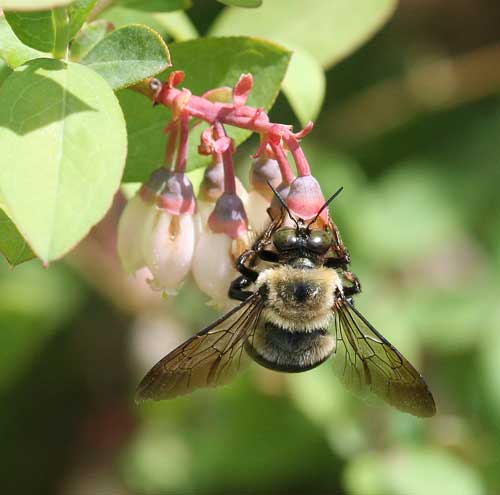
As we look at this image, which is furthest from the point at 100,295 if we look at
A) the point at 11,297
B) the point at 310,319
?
the point at 310,319

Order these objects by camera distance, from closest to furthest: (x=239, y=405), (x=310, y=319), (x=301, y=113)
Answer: (x=310, y=319)
(x=301, y=113)
(x=239, y=405)

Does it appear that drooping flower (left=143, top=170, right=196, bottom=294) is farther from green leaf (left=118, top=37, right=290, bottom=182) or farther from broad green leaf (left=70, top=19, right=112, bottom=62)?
broad green leaf (left=70, top=19, right=112, bottom=62)

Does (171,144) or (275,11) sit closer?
(171,144)

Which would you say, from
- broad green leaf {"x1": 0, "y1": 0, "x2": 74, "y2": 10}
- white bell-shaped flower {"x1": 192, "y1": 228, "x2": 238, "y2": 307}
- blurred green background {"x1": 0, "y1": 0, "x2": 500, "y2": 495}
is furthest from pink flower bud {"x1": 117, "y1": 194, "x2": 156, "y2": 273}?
blurred green background {"x1": 0, "y1": 0, "x2": 500, "y2": 495}

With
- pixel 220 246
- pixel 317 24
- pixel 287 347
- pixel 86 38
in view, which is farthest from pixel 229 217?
pixel 317 24

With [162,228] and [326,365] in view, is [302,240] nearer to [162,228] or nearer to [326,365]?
[162,228]

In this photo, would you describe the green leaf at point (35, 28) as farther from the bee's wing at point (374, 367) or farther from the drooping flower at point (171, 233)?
the bee's wing at point (374, 367)

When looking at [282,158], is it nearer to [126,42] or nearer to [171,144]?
[171,144]
